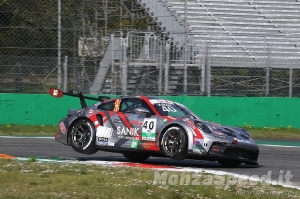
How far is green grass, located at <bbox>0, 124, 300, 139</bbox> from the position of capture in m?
16.8

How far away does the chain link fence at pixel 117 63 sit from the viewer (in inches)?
701

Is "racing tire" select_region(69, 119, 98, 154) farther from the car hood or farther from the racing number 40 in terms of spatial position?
the car hood

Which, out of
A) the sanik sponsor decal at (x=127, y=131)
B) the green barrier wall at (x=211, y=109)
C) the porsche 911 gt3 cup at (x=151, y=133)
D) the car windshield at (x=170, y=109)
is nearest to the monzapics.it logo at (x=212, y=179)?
the porsche 911 gt3 cup at (x=151, y=133)

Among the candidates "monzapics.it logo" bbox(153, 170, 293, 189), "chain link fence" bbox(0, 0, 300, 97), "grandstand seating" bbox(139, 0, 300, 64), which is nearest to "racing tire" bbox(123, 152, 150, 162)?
"monzapics.it logo" bbox(153, 170, 293, 189)

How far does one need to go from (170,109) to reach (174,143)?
0.83m

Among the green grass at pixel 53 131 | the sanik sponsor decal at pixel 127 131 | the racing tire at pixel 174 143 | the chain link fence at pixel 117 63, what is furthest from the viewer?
the chain link fence at pixel 117 63

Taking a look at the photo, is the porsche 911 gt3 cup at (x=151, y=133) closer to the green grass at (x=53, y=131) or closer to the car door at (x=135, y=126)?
the car door at (x=135, y=126)

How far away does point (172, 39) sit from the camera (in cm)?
1839

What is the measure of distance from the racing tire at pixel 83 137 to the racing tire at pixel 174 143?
1275 mm

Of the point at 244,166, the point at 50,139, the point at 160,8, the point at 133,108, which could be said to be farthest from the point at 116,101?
the point at 160,8

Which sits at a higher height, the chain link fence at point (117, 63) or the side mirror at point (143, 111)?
the chain link fence at point (117, 63)

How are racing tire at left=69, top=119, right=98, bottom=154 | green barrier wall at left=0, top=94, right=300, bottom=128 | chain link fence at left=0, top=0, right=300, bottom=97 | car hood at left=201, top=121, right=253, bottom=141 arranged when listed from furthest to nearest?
green barrier wall at left=0, top=94, right=300, bottom=128, chain link fence at left=0, top=0, right=300, bottom=97, racing tire at left=69, top=119, right=98, bottom=154, car hood at left=201, top=121, right=253, bottom=141

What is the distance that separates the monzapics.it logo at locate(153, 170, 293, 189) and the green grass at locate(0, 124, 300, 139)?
7.50 m

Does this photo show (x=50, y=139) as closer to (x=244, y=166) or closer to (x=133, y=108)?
(x=133, y=108)
